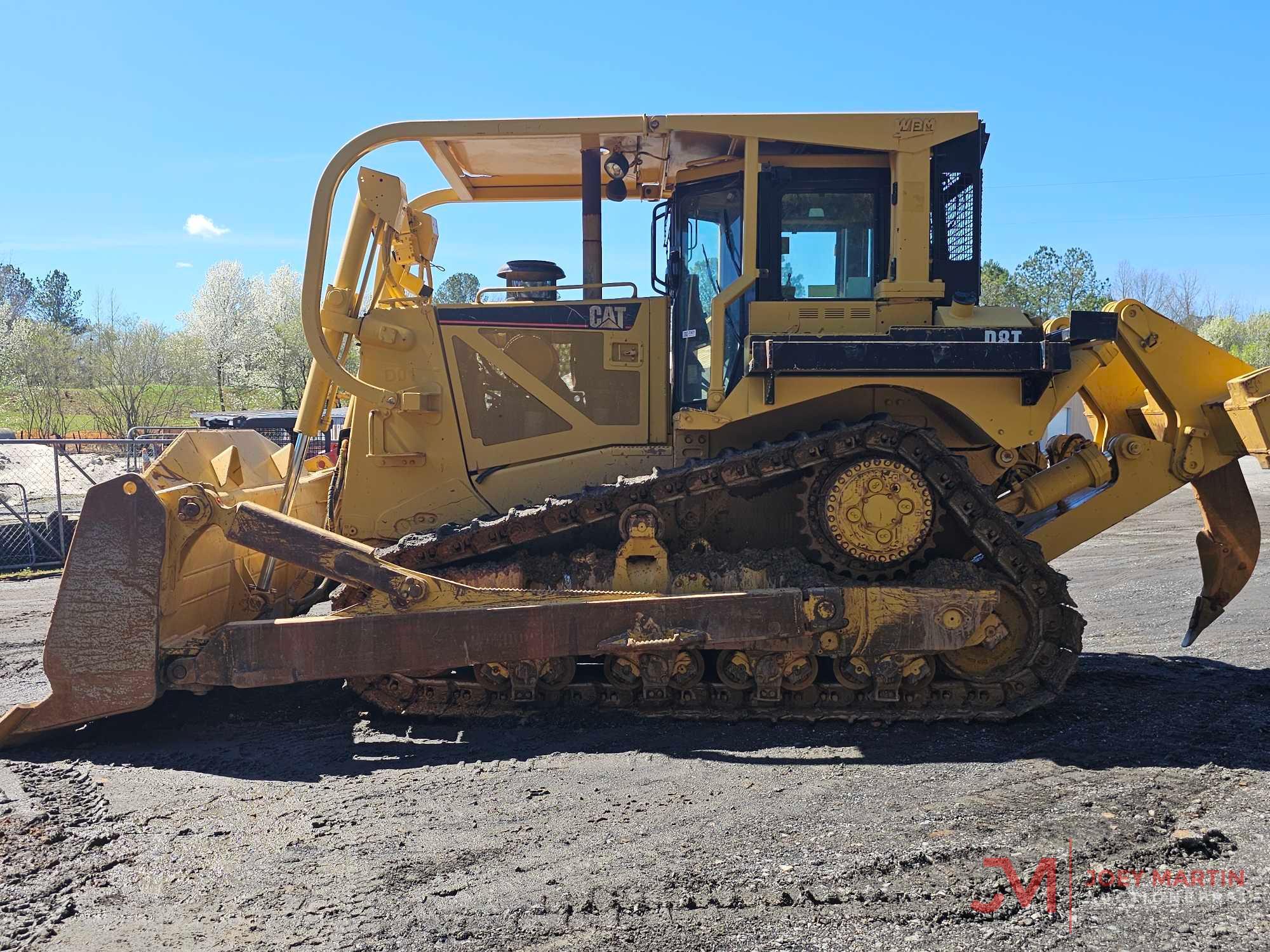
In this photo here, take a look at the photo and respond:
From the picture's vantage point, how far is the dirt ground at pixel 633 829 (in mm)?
3416

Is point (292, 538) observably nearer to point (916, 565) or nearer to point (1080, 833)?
point (916, 565)

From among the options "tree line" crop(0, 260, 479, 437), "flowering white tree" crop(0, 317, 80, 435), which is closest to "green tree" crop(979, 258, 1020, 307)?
"tree line" crop(0, 260, 479, 437)

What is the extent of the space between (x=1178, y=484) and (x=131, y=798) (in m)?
6.29

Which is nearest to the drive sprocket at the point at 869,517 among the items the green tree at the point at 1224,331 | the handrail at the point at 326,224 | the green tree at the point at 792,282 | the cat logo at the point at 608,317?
the green tree at the point at 792,282

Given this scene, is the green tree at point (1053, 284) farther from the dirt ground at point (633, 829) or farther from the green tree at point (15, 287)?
the green tree at point (15, 287)

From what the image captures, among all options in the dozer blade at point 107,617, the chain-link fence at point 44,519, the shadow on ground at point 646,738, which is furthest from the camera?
the chain-link fence at point 44,519

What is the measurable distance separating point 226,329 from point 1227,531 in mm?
59661

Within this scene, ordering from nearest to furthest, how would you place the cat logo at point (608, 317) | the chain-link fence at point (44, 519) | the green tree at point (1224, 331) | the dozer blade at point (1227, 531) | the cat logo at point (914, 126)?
the cat logo at point (914, 126) < the cat logo at point (608, 317) < the dozer blade at point (1227, 531) < the chain-link fence at point (44, 519) < the green tree at point (1224, 331)

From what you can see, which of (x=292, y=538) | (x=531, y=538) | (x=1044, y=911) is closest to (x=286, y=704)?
(x=292, y=538)

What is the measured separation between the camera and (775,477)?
553 cm

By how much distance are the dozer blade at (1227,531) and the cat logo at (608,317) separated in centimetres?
389

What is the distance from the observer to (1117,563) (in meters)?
11.5

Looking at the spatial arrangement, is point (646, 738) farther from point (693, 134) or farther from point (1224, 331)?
point (1224, 331)

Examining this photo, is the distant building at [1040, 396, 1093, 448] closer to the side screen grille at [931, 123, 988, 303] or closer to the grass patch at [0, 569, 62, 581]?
the side screen grille at [931, 123, 988, 303]
